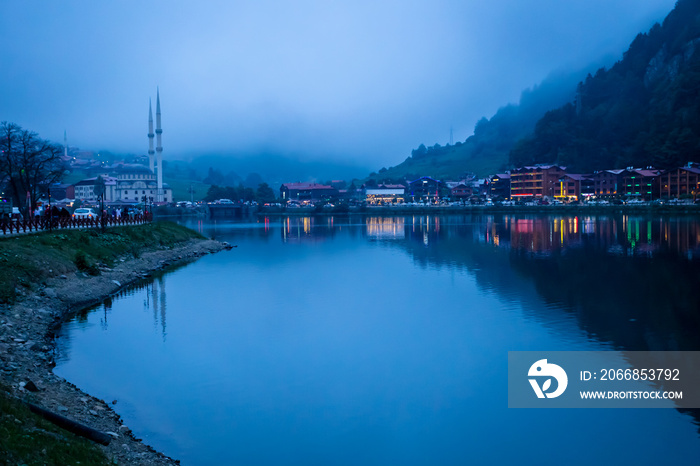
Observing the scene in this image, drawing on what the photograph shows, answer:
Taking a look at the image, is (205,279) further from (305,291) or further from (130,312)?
(130,312)

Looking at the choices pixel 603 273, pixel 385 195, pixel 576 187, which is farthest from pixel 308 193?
pixel 603 273

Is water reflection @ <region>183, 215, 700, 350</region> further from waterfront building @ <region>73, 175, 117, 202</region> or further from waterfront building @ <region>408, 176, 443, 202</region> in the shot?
waterfront building @ <region>73, 175, 117, 202</region>

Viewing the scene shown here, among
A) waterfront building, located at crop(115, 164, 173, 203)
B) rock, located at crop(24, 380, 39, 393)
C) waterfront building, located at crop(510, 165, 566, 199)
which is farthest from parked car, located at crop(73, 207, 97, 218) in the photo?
waterfront building, located at crop(510, 165, 566, 199)

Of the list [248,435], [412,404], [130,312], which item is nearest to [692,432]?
[412,404]

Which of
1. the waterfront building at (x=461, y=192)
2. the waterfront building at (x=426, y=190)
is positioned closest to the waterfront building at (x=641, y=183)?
the waterfront building at (x=461, y=192)

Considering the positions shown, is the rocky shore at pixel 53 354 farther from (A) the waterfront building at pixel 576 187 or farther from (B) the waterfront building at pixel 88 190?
(B) the waterfront building at pixel 88 190

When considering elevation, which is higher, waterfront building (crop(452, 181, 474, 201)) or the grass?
waterfront building (crop(452, 181, 474, 201))

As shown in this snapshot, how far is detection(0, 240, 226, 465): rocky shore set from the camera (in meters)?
10.6

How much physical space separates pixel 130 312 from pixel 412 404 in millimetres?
15311

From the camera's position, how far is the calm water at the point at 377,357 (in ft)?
37.8

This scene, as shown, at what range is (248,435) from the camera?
1192cm

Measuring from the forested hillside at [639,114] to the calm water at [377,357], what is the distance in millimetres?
90161

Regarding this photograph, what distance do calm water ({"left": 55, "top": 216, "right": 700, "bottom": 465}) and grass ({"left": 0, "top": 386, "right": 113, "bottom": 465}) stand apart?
2.43 metres

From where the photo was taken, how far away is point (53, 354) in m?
16.7
